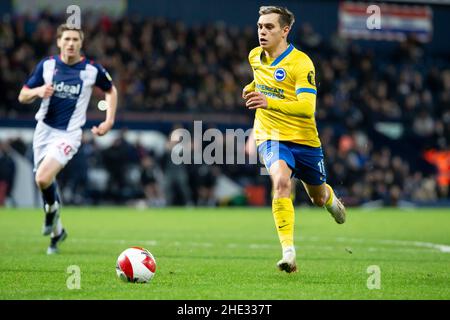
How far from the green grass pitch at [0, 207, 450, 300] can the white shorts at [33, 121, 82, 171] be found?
1.18 meters

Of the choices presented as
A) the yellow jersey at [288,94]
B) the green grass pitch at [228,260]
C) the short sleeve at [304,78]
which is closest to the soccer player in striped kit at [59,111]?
the green grass pitch at [228,260]

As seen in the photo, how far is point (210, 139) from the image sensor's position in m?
25.8

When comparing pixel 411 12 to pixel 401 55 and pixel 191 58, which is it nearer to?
pixel 401 55

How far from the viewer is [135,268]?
7.44 meters

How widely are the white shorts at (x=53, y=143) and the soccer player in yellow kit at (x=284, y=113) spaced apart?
9.28ft

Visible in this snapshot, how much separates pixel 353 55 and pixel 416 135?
410 cm

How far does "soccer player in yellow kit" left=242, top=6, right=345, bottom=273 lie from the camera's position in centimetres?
852

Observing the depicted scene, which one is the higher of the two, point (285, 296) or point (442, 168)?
point (285, 296)

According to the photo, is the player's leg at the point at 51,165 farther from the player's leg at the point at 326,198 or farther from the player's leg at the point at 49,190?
the player's leg at the point at 326,198

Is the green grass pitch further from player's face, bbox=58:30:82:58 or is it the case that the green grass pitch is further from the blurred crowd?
the blurred crowd

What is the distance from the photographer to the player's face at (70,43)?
420 inches

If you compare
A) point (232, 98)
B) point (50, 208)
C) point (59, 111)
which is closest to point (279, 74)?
point (59, 111)

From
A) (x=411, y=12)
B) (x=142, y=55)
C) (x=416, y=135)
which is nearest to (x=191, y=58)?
(x=142, y=55)

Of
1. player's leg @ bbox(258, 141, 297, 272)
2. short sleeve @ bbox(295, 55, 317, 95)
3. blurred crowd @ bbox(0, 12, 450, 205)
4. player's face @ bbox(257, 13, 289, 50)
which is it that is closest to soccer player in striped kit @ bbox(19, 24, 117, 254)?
player's leg @ bbox(258, 141, 297, 272)
